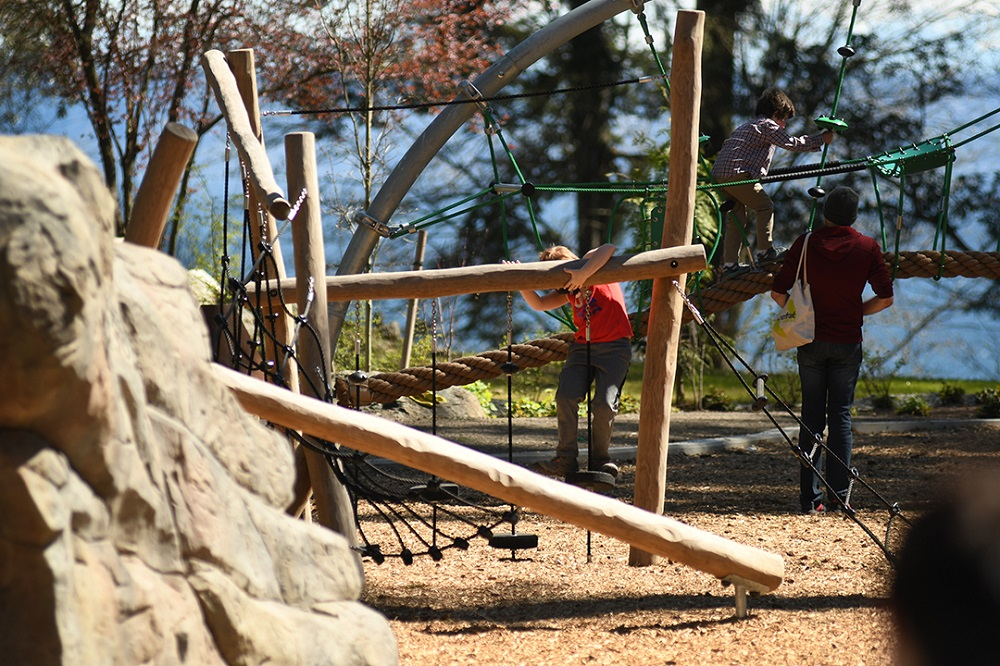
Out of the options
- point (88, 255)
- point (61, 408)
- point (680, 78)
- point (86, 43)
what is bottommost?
point (61, 408)

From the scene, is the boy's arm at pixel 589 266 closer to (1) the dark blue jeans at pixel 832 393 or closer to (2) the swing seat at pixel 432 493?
(2) the swing seat at pixel 432 493

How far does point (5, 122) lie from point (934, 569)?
14358 millimetres

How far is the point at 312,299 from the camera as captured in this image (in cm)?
430

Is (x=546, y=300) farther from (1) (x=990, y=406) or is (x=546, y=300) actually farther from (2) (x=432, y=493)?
(1) (x=990, y=406)

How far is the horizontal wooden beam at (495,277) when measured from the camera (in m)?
4.62

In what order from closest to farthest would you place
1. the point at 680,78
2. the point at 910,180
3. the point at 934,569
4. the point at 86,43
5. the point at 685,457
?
the point at 934,569 < the point at 680,78 < the point at 685,457 < the point at 86,43 < the point at 910,180

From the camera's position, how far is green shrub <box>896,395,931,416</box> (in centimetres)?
1095

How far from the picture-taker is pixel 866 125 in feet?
56.3

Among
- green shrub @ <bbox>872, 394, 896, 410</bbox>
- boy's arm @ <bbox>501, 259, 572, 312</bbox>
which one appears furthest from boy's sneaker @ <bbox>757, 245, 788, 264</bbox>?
green shrub @ <bbox>872, 394, 896, 410</bbox>

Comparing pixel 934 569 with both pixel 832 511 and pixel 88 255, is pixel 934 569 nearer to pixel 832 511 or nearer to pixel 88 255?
pixel 88 255

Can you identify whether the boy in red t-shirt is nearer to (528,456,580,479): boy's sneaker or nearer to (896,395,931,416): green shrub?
(528,456,580,479): boy's sneaker

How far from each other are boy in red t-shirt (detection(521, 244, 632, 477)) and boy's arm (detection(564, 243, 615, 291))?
703 millimetres

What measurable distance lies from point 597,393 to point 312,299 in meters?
1.77

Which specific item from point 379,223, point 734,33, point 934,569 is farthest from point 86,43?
point 934,569
